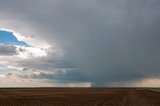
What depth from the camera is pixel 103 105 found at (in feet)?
119

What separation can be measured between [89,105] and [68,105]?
2253 millimetres

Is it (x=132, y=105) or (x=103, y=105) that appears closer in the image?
(x=132, y=105)

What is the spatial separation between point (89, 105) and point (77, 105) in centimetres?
131

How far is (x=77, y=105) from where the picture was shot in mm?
35750

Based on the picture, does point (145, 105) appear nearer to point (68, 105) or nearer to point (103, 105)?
point (103, 105)

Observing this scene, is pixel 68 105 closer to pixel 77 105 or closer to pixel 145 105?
pixel 77 105

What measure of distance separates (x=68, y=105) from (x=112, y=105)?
4.71m

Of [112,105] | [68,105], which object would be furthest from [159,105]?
[68,105]

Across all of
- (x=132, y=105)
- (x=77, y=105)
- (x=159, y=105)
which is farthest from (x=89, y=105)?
(x=159, y=105)

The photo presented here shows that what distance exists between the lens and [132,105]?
3391cm

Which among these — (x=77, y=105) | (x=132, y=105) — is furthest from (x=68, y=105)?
(x=132, y=105)

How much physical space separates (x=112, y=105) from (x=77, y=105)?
3748 mm

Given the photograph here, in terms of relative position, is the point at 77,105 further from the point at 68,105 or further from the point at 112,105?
the point at 112,105

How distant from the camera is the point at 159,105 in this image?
35.1 metres
